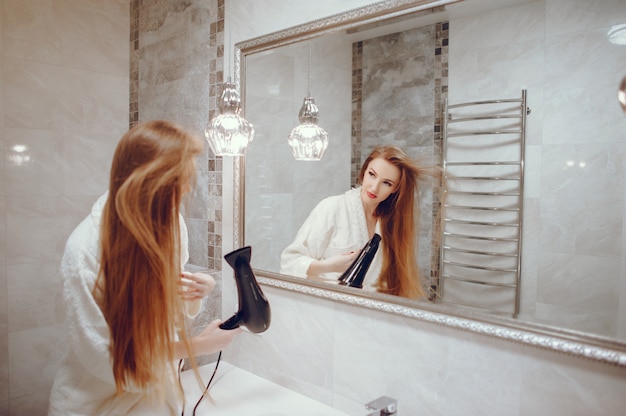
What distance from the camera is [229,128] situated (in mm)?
1609

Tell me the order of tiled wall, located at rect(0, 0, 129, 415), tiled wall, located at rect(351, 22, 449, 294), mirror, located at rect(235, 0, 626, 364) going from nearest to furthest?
mirror, located at rect(235, 0, 626, 364), tiled wall, located at rect(351, 22, 449, 294), tiled wall, located at rect(0, 0, 129, 415)

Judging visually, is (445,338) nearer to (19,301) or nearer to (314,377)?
(314,377)

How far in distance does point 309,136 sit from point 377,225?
41 centimetres

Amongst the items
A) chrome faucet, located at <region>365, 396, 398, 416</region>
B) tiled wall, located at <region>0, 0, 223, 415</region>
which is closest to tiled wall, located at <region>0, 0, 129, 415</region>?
tiled wall, located at <region>0, 0, 223, 415</region>

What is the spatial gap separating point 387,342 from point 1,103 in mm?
1999

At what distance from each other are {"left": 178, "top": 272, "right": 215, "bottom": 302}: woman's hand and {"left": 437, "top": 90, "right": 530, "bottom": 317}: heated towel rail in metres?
0.70

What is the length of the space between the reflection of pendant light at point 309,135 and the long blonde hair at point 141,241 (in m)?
0.54

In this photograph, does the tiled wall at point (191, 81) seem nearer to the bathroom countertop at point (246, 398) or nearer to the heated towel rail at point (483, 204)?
the bathroom countertop at point (246, 398)

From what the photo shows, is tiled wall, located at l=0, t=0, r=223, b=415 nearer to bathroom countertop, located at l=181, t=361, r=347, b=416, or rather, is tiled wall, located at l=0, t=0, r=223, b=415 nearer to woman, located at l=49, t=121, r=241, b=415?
bathroom countertop, located at l=181, t=361, r=347, b=416

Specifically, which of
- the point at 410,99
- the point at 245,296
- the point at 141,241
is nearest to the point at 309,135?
the point at 410,99

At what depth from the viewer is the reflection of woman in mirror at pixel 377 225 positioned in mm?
1404

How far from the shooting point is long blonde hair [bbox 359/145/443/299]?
1.39 m

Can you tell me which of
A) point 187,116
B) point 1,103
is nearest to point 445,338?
point 187,116

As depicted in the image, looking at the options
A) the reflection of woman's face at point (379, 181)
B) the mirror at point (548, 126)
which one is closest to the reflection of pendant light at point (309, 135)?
the mirror at point (548, 126)
